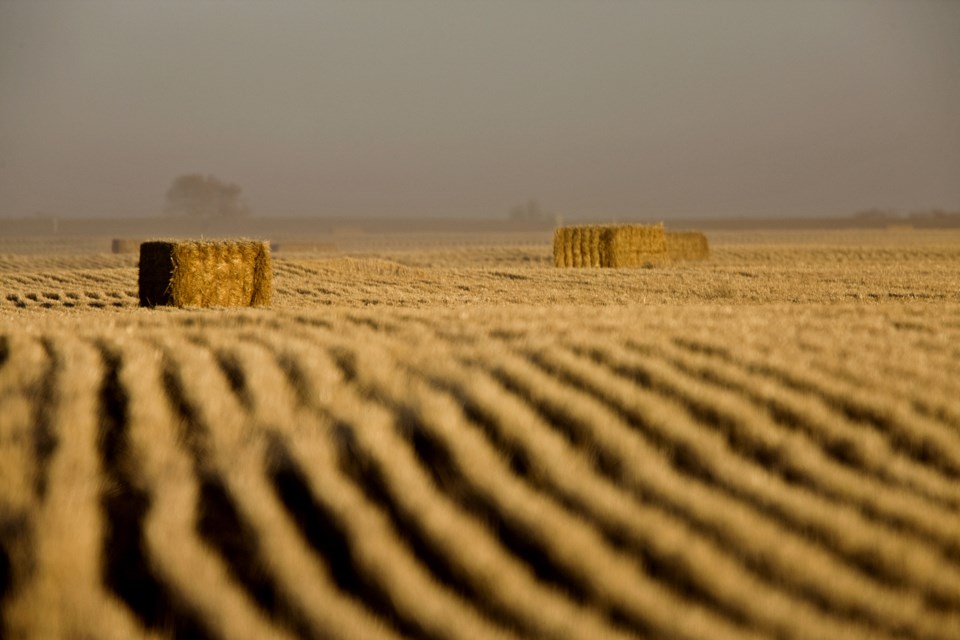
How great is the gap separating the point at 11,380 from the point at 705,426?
4.67m

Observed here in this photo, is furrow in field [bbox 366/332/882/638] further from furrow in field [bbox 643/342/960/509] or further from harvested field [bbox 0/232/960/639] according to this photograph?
furrow in field [bbox 643/342/960/509]

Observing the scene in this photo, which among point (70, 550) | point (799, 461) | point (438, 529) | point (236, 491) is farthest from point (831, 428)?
point (70, 550)

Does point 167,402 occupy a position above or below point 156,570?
above

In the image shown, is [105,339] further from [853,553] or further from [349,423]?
[853,553]

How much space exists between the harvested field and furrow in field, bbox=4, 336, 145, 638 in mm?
14

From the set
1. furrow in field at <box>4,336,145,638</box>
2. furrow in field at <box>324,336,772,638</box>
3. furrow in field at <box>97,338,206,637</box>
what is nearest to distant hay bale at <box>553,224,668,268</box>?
furrow in field at <box>97,338,206,637</box>

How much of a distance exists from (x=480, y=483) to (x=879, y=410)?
2.99 meters

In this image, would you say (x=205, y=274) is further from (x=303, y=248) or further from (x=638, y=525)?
(x=303, y=248)

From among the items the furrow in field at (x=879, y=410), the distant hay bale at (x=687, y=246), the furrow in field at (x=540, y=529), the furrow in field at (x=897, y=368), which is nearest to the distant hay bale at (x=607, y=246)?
the distant hay bale at (x=687, y=246)

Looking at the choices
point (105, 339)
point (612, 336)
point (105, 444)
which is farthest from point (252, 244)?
point (105, 444)

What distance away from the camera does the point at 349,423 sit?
664 centimetres

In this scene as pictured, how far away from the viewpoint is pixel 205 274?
18516 mm

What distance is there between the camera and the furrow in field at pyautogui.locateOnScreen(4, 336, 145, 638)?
15.6ft

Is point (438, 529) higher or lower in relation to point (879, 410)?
lower
